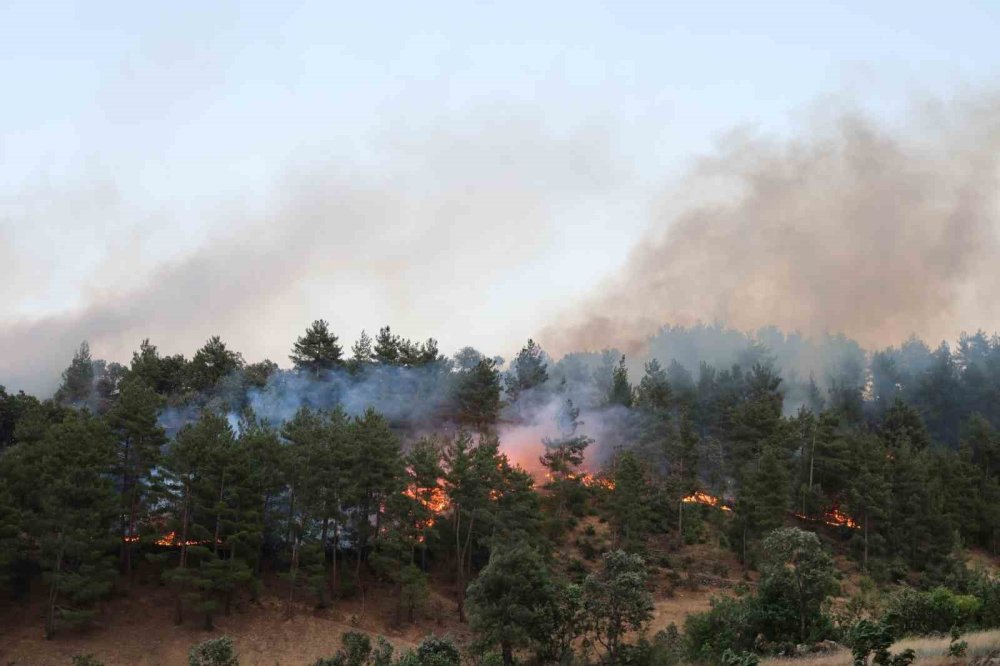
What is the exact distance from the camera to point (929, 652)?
26.4 meters

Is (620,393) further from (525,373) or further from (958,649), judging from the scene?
(958,649)

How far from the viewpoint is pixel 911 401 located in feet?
421

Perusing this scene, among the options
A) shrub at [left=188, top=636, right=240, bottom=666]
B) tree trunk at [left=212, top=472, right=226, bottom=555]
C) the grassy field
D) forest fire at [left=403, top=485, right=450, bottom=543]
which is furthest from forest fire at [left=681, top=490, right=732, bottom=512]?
shrub at [left=188, top=636, right=240, bottom=666]

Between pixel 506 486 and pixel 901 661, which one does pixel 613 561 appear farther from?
pixel 506 486

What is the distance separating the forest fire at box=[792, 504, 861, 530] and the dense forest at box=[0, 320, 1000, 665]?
0.21m

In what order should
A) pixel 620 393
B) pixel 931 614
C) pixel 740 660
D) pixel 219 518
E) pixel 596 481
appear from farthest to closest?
pixel 620 393 < pixel 596 481 < pixel 219 518 < pixel 931 614 < pixel 740 660

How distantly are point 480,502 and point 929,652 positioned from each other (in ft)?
124

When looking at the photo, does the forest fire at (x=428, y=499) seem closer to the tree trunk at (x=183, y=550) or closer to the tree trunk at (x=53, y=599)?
the tree trunk at (x=183, y=550)

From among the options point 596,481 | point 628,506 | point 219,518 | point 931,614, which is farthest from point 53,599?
point 596,481

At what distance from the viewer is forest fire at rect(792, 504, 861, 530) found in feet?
266

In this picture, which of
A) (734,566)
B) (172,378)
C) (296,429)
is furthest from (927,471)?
(172,378)

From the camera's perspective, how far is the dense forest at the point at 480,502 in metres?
36.1

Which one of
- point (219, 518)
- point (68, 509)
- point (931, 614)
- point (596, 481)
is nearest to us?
point (931, 614)

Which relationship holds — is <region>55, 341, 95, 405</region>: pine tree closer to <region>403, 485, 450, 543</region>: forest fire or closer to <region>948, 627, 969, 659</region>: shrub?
<region>403, 485, 450, 543</region>: forest fire
